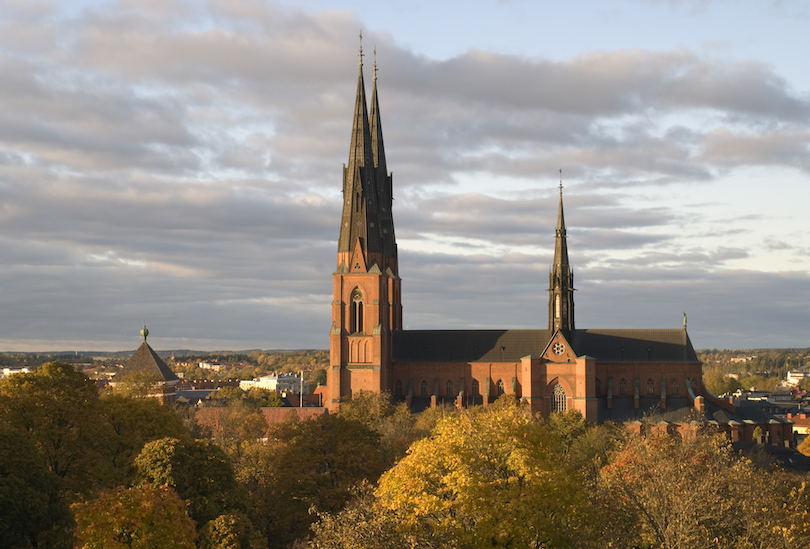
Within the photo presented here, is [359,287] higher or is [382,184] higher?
[382,184]

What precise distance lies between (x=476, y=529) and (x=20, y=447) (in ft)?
64.8

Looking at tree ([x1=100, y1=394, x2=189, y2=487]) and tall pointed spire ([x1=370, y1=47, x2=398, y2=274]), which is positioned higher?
tall pointed spire ([x1=370, y1=47, x2=398, y2=274])

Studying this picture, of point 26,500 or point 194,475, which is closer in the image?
point 26,500

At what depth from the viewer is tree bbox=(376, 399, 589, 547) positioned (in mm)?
37062

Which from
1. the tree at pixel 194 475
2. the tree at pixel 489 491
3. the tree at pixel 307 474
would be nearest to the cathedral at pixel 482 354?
the tree at pixel 307 474

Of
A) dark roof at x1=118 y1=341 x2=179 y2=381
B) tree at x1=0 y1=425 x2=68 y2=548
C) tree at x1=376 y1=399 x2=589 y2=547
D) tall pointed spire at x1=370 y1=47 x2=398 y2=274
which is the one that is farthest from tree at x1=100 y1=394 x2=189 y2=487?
tall pointed spire at x1=370 y1=47 x2=398 y2=274

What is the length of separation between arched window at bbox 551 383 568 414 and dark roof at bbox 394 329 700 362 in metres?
5.55

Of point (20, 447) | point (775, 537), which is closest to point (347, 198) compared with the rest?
point (20, 447)

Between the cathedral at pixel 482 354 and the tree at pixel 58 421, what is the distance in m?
66.5

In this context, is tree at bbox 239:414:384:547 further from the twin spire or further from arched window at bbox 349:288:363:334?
the twin spire

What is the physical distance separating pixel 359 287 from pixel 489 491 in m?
81.1

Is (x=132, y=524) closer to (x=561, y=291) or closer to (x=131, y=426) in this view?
(x=131, y=426)

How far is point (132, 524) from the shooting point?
3553cm

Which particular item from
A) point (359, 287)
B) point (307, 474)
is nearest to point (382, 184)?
point (359, 287)
